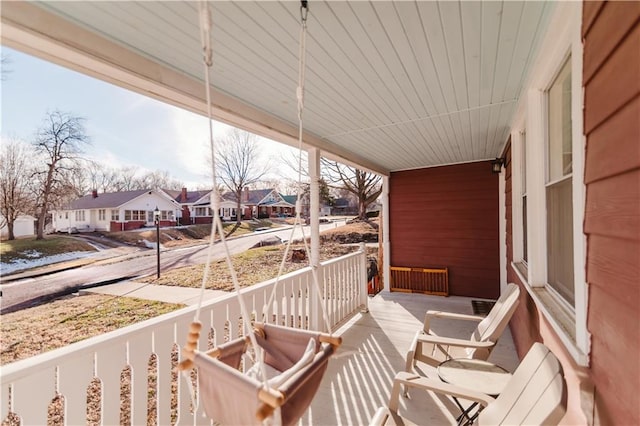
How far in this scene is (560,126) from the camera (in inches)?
71.3

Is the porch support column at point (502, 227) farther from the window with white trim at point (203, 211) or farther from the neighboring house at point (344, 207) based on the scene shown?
the neighboring house at point (344, 207)

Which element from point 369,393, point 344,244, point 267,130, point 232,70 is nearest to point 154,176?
point 267,130

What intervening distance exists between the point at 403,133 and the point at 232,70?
2.20m

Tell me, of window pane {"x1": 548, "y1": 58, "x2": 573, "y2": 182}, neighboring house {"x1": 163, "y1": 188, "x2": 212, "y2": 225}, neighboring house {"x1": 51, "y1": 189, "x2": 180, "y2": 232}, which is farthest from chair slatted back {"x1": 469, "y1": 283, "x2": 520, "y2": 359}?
neighboring house {"x1": 51, "y1": 189, "x2": 180, "y2": 232}

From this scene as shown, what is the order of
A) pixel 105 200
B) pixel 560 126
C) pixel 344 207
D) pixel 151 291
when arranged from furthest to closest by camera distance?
→ 1. pixel 344 207
2. pixel 151 291
3. pixel 105 200
4. pixel 560 126

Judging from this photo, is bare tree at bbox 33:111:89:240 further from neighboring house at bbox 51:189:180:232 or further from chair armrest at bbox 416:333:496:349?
chair armrest at bbox 416:333:496:349

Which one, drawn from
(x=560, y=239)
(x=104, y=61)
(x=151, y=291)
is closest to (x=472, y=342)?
(x=560, y=239)

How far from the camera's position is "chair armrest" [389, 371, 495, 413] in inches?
60.2

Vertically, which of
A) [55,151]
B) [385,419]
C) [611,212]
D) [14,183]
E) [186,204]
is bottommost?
[385,419]

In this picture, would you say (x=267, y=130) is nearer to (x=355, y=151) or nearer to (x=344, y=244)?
(x=355, y=151)

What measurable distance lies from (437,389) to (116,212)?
3.61 metres

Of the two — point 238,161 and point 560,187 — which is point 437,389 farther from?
point 238,161

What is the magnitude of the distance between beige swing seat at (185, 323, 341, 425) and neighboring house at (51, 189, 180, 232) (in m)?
2.55

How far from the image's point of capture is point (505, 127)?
3359mm
